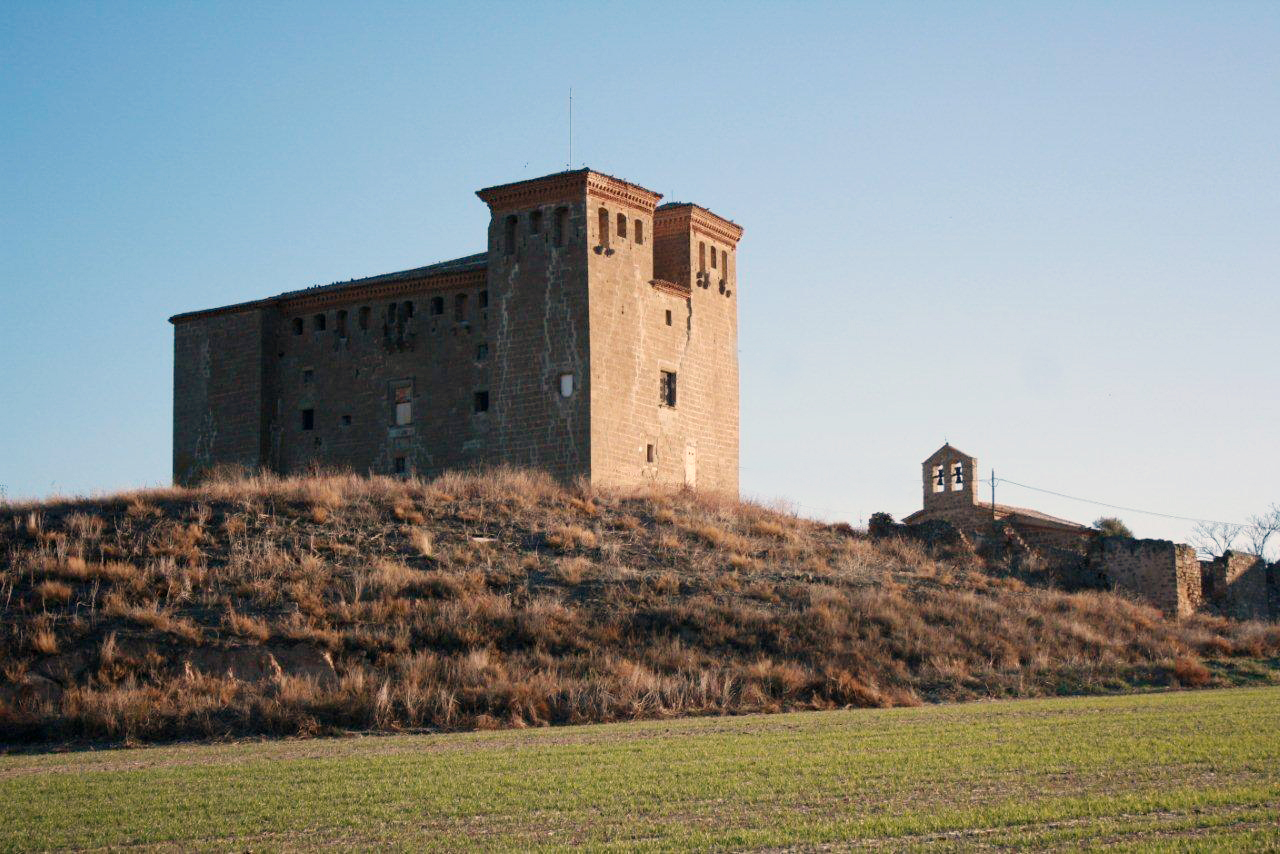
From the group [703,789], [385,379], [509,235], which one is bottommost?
[703,789]

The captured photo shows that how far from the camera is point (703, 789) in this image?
39.9 feet

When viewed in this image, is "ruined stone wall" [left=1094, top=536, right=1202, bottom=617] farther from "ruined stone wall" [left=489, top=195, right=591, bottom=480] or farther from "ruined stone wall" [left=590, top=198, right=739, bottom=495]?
"ruined stone wall" [left=489, top=195, right=591, bottom=480]

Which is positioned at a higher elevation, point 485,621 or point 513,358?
point 513,358

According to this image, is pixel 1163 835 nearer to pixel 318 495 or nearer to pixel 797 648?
pixel 797 648

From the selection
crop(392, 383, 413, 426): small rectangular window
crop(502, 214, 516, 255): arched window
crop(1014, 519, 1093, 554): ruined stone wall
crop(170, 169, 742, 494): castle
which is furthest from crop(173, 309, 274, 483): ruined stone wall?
crop(1014, 519, 1093, 554): ruined stone wall

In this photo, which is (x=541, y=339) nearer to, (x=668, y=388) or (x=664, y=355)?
(x=664, y=355)

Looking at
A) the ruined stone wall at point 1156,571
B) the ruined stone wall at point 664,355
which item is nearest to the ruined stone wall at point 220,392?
the ruined stone wall at point 664,355

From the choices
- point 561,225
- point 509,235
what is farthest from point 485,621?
point 509,235

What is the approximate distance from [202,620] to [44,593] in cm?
318

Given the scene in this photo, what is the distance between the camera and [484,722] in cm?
1944

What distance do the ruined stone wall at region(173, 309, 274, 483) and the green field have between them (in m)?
26.1

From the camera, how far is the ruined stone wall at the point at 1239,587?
37.1 metres

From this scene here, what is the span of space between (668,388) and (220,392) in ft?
47.6

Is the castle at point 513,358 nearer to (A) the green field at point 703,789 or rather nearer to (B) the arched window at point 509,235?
(B) the arched window at point 509,235
